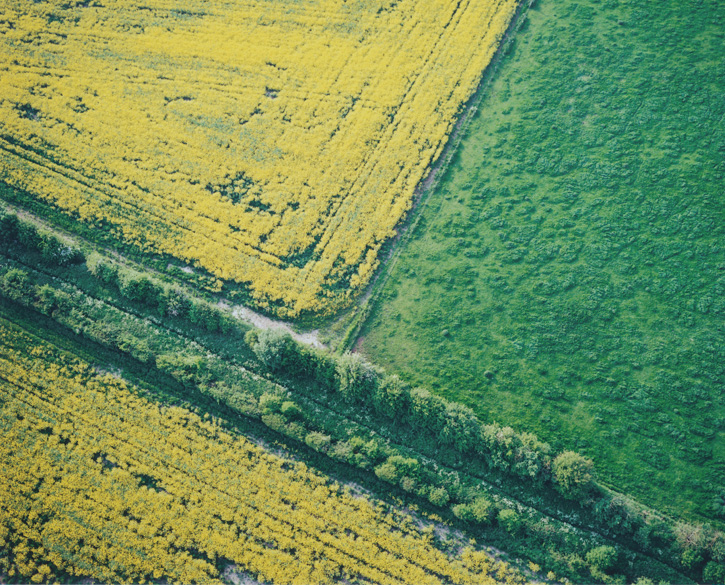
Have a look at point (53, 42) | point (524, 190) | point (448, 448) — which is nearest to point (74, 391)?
point (448, 448)

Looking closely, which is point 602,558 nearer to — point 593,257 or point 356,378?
point 356,378

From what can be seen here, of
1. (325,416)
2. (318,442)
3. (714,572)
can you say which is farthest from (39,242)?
(714,572)

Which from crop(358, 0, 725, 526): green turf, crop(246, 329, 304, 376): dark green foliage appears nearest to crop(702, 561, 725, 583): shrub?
crop(358, 0, 725, 526): green turf

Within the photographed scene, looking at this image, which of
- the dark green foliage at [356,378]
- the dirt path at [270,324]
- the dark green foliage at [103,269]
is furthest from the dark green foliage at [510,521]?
the dark green foliage at [103,269]

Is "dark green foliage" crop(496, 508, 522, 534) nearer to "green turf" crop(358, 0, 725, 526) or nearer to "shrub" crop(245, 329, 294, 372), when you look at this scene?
"green turf" crop(358, 0, 725, 526)

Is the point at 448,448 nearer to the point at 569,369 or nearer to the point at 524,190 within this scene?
the point at 569,369
